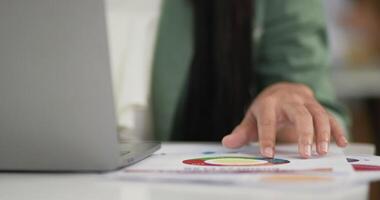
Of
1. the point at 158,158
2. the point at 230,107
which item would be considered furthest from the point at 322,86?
the point at 158,158

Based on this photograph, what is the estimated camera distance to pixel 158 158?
0.57 m

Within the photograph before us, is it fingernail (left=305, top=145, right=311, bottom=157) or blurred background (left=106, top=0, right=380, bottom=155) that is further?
blurred background (left=106, top=0, right=380, bottom=155)

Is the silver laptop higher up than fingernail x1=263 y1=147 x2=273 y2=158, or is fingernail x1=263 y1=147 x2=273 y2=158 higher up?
the silver laptop

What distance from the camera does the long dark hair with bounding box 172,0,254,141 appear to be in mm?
1007

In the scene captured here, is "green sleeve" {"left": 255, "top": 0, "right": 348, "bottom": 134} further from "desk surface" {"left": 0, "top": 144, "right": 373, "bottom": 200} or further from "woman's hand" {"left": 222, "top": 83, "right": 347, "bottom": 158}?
"desk surface" {"left": 0, "top": 144, "right": 373, "bottom": 200}

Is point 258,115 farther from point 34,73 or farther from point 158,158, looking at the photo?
point 34,73

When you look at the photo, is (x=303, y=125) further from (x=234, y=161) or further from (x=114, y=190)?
(x=114, y=190)

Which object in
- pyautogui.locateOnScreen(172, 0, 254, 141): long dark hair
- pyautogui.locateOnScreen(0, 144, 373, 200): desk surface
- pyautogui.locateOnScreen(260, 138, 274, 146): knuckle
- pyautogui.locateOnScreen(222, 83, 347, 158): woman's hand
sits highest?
pyautogui.locateOnScreen(172, 0, 254, 141): long dark hair

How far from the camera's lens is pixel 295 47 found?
3.43ft

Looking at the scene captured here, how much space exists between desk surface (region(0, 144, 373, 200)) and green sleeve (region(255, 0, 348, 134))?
0.62 metres

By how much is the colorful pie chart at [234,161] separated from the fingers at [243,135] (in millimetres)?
85

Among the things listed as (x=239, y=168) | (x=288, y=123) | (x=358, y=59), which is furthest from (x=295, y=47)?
(x=358, y=59)

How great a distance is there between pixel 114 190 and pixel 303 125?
0.25 m

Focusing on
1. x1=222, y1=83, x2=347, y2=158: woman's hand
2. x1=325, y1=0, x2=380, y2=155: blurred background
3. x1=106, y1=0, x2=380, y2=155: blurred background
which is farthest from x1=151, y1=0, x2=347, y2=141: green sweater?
x1=325, y1=0, x2=380, y2=155: blurred background
